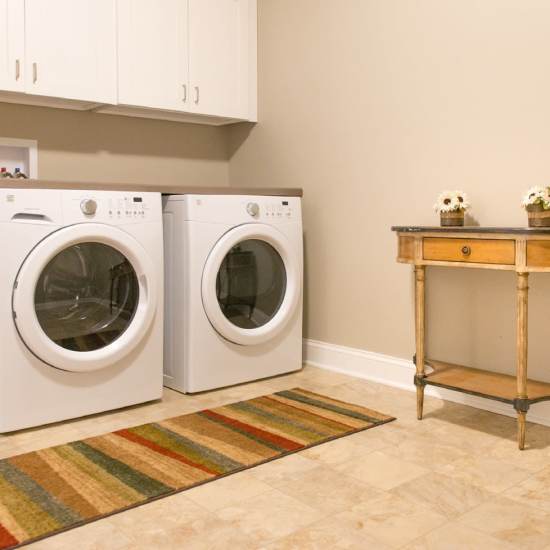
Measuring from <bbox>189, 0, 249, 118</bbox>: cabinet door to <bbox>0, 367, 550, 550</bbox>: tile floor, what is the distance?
1.71 metres

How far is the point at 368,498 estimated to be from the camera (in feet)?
6.36

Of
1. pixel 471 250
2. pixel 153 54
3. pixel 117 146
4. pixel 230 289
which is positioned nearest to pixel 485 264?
pixel 471 250

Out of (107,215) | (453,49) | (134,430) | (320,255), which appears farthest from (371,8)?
(134,430)

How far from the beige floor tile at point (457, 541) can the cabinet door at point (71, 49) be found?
2.32m

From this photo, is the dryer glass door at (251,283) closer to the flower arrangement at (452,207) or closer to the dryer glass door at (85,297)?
the dryer glass door at (85,297)

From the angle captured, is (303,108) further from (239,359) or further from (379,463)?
(379,463)

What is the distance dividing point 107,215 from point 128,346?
1.73 feet

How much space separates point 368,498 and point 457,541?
12.2 inches

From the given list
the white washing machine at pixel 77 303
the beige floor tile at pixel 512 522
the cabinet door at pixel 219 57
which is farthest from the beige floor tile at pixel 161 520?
the cabinet door at pixel 219 57

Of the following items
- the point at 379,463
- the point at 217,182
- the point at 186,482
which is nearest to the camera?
the point at 186,482

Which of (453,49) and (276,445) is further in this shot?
(453,49)

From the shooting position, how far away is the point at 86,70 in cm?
301

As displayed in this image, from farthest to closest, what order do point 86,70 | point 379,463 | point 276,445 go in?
point 86,70 < point 276,445 < point 379,463

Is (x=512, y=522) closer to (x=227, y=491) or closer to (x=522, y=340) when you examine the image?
(x=522, y=340)
